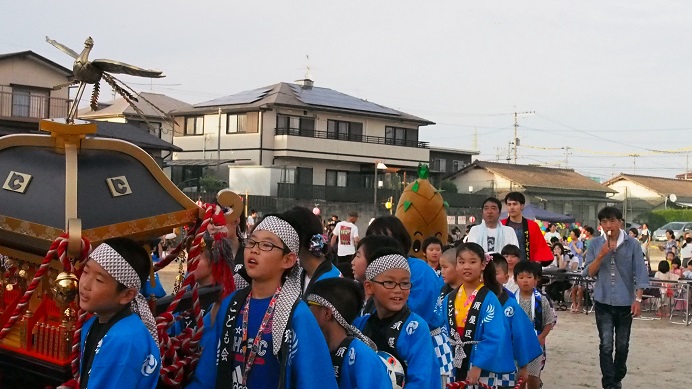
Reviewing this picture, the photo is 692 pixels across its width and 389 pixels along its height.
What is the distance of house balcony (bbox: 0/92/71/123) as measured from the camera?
80.6ft

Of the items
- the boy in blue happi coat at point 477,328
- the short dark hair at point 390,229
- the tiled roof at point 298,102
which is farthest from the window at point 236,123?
the short dark hair at point 390,229

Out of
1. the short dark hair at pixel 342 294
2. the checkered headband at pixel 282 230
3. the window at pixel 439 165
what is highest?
the window at pixel 439 165

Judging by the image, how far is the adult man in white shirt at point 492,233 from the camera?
314 inches

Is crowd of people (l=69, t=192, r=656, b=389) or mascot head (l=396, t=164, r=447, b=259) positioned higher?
mascot head (l=396, t=164, r=447, b=259)

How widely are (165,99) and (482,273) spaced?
39765mm

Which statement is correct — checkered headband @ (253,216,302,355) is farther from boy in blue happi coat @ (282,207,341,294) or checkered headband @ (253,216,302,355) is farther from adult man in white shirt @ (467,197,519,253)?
adult man in white shirt @ (467,197,519,253)

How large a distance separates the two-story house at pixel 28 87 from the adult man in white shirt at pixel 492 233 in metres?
19.0

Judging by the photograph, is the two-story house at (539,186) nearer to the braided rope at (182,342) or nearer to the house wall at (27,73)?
the house wall at (27,73)

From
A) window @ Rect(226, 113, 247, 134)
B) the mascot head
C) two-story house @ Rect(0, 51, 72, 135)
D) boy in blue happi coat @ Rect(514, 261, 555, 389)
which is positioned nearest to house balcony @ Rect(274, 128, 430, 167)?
window @ Rect(226, 113, 247, 134)

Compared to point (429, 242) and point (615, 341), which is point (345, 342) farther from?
point (615, 341)

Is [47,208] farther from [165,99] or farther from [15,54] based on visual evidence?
[165,99]

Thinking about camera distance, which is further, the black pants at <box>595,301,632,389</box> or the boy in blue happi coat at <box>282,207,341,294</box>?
the black pants at <box>595,301,632,389</box>

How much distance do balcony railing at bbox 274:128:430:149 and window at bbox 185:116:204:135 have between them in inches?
174

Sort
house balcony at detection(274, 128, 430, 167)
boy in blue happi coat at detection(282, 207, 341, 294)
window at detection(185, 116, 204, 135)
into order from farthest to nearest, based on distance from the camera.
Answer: window at detection(185, 116, 204, 135) < house balcony at detection(274, 128, 430, 167) < boy in blue happi coat at detection(282, 207, 341, 294)
